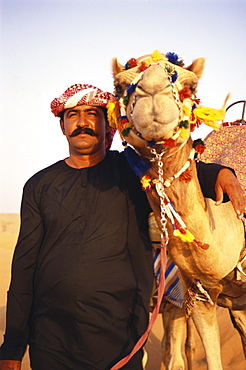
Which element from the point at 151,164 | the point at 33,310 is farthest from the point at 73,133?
the point at 33,310

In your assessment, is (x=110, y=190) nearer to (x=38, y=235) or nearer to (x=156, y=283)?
(x=38, y=235)

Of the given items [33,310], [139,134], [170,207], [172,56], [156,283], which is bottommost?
[156,283]

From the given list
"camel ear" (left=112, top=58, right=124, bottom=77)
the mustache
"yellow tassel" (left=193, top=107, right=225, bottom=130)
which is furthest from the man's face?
"yellow tassel" (left=193, top=107, right=225, bottom=130)

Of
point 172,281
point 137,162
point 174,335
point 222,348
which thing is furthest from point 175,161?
point 222,348

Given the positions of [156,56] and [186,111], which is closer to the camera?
[186,111]

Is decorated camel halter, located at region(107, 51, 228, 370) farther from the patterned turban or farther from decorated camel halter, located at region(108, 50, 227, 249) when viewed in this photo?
the patterned turban

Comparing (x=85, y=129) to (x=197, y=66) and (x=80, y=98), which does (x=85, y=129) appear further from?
(x=197, y=66)

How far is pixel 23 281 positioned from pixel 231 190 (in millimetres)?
1360

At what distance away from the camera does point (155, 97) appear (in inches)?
92.6

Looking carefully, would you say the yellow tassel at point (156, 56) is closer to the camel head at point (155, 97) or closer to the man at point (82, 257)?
the camel head at point (155, 97)

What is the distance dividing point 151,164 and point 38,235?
874mm

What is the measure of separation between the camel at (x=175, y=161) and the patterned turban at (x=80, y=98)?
1.06 feet

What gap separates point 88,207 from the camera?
3104 millimetres

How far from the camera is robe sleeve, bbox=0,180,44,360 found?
3.02 metres
